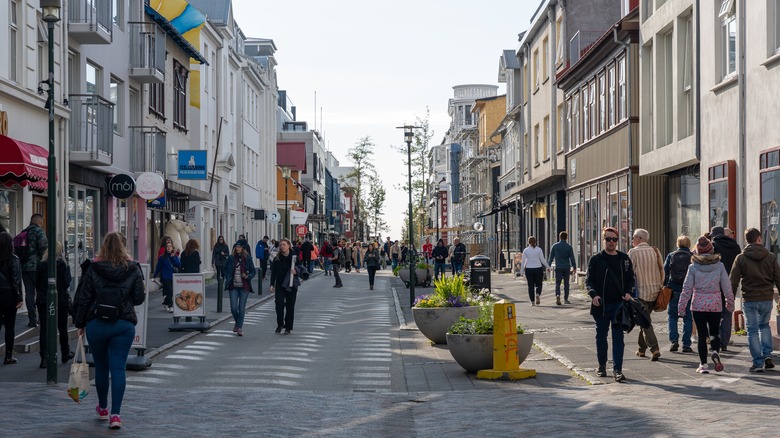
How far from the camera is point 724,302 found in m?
12.9

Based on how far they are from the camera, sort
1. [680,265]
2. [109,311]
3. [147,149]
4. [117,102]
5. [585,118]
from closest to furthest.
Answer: [109,311], [680,265], [117,102], [585,118], [147,149]

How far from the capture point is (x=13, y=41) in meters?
21.1

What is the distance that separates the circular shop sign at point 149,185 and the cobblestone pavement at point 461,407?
9.46 m

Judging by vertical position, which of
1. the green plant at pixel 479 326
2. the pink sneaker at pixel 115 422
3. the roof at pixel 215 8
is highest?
the roof at pixel 215 8

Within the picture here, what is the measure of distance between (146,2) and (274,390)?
22572mm

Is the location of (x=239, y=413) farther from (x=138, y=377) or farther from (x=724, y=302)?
(x=724, y=302)

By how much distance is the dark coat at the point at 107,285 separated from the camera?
383 inches

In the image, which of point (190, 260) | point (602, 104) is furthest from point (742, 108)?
point (190, 260)

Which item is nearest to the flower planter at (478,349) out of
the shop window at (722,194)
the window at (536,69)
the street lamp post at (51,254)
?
the street lamp post at (51,254)

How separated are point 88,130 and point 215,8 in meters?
27.3

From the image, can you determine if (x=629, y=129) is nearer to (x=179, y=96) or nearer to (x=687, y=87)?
(x=687, y=87)

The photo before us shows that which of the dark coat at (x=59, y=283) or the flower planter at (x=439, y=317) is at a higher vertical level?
the dark coat at (x=59, y=283)

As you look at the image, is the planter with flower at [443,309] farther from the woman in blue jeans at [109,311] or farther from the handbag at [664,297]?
the woman in blue jeans at [109,311]

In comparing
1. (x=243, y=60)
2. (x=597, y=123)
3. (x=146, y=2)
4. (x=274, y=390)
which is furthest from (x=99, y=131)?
(x=243, y=60)
